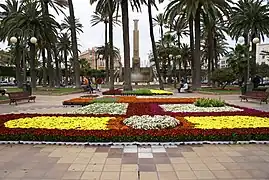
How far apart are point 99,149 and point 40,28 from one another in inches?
1110

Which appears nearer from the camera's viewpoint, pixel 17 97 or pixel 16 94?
pixel 17 97

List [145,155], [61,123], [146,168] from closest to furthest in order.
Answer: [146,168], [145,155], [61,123]

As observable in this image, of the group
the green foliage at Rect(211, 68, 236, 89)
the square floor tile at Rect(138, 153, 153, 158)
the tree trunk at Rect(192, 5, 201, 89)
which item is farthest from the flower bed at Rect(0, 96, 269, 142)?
the tree trunk at Rect(192, 5, 201, 89)

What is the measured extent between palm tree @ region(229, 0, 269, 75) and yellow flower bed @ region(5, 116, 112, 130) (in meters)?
29.2

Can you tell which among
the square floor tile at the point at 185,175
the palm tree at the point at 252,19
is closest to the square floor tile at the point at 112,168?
the square floor tile at the point at 185,175

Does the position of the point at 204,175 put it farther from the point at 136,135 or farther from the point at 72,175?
the point at 136,135

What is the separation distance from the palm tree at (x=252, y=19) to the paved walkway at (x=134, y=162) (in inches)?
1211

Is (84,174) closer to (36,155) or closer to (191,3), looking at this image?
(36,155)

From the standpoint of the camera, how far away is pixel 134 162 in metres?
5.64

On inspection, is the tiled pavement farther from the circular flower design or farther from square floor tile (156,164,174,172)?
the circular flower design

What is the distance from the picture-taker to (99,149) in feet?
22.0

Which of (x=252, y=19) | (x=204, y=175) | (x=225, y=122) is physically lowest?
(x=204, y=175)

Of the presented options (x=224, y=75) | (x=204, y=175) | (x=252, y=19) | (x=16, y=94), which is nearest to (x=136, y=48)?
(x=252, y=19)

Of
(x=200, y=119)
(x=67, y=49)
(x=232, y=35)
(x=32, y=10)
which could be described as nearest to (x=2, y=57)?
(x=67, y=49)
